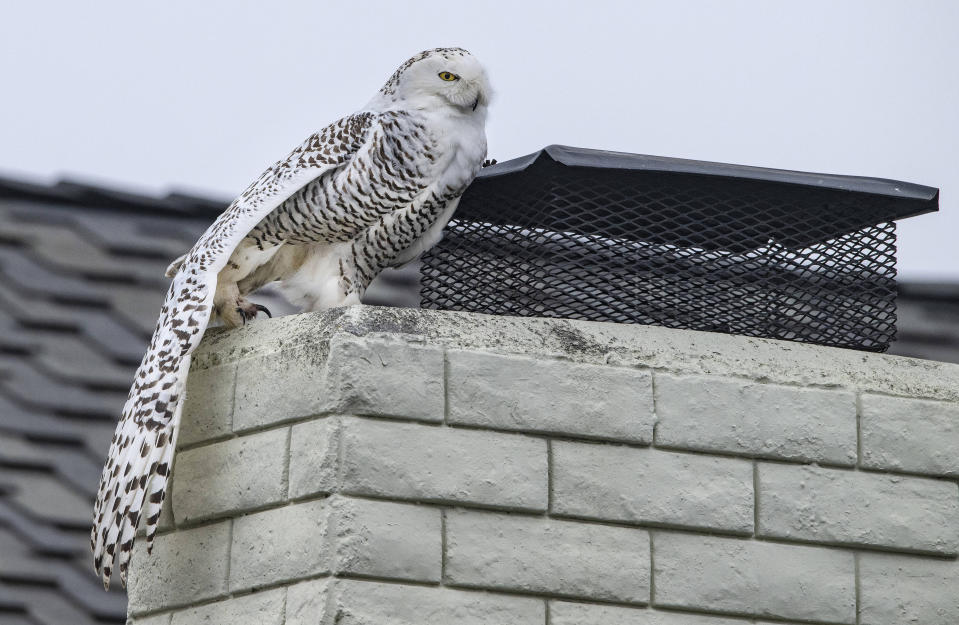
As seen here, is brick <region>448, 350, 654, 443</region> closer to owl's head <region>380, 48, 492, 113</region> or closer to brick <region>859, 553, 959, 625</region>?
brick <region>859, 553, 959, 625</region>

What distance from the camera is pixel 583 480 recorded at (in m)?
3.18

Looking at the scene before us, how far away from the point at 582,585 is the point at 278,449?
26.6 inches

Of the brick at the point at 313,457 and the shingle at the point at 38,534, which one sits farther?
the shingle at the point at 38,534

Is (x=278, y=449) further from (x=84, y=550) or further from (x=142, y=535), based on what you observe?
(x=84, y=550)

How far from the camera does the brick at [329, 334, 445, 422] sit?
3082 mm

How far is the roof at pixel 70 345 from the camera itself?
571 cm

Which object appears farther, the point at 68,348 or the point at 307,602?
the point at 68,348

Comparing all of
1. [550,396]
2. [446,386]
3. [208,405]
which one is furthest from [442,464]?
[208,405]

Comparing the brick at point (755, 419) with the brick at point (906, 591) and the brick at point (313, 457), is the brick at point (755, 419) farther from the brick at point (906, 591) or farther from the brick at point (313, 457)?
the brick at point (313, 457)

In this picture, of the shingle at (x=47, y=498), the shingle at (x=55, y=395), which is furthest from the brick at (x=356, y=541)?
the shingle at (x=55, y=395)

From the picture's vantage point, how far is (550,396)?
3.20m

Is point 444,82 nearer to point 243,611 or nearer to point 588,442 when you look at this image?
point 588,442

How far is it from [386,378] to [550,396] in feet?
1.13

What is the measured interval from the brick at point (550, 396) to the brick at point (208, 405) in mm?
545
